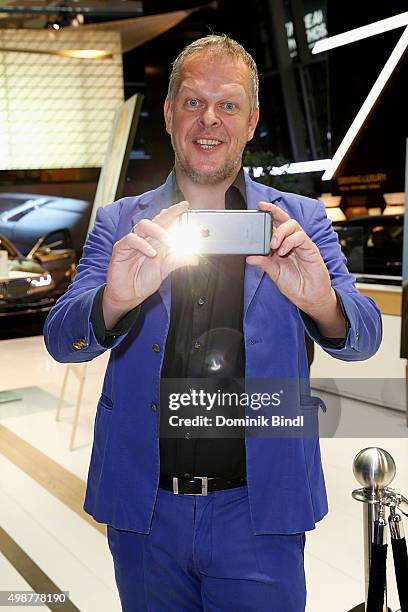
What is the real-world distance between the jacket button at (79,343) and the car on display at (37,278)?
5.91 metres

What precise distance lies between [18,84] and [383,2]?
2455 millimetres

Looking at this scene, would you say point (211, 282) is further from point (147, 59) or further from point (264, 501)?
point (147, 59)

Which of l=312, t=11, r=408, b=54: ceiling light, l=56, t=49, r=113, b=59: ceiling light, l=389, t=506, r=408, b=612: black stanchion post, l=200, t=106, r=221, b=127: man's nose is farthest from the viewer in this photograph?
l=56, t=49, r=113, b=59: ceiling light

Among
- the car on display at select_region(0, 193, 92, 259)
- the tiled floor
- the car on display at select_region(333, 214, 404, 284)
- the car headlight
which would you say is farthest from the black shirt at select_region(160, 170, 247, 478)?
the car on display at select_region(0, 193, 92, 259)

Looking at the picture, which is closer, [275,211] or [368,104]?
[275,211]

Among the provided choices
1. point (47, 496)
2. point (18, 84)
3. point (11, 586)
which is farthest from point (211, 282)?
point (18, 84)

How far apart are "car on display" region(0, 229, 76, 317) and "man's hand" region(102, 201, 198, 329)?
600 centimetres

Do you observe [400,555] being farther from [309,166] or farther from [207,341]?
[309,166]

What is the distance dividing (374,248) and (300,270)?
13.0 feet

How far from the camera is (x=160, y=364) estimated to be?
1.08m

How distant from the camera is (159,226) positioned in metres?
0.90

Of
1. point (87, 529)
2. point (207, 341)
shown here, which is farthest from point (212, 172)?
point (87, 529)

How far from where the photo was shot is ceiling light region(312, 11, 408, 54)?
453cm

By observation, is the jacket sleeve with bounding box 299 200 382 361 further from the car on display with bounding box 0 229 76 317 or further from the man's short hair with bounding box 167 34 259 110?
the car on display with bounding box 0 229 76 317
